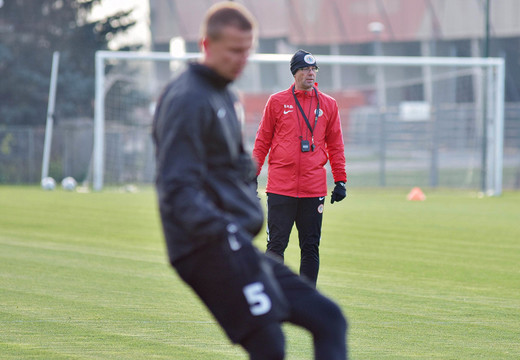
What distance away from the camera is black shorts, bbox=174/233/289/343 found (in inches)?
147

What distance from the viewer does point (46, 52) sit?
139 ft

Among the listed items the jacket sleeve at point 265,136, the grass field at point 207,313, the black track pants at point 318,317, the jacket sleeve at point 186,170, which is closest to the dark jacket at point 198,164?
the jacket sleeve at point 186,170

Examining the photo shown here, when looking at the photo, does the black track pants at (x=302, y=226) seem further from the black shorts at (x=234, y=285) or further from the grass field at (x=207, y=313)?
the black shorts at (x=234, y=285)

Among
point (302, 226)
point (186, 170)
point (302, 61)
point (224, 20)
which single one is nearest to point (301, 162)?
point (302, 226)

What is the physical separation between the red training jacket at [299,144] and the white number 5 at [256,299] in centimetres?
432

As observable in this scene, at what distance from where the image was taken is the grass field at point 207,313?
659cm

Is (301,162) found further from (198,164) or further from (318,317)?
(198,164)

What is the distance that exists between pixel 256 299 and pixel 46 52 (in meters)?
40.3

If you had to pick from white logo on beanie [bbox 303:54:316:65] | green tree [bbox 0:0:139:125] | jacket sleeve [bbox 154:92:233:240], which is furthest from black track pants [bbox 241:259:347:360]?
Answer: green tree [bbox 0:0:139:125]

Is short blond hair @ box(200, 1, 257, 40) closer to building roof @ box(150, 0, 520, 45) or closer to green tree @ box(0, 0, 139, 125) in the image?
green tree @ box(0, 0, 139, 125)

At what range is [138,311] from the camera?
795 cm

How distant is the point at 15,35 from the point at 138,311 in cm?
3683

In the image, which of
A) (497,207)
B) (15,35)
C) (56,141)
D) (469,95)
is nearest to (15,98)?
(15,35)

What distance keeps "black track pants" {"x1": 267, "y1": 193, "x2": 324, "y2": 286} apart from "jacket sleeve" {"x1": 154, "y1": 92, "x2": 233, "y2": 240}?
433 cm
